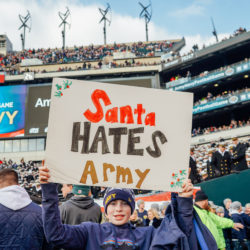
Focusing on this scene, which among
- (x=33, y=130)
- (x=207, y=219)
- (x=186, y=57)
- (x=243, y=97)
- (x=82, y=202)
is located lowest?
(x=207, y=219)

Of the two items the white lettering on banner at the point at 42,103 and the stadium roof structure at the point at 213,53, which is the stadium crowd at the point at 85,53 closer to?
the stadium roof structure at the point at 213,53

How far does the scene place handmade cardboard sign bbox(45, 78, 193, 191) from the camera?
2.34 metres

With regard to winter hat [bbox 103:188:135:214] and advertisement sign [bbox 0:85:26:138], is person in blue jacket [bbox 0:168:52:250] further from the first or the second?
advertisement sign [bbox 0:85:26:138]

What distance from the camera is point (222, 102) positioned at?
31078mm

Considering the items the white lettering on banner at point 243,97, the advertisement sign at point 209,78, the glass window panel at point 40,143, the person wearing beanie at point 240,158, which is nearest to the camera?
the person wearing beanie at point 240,158

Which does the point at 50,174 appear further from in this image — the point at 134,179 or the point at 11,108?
the point at 11,108

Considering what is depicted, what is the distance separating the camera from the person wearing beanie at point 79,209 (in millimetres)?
3395

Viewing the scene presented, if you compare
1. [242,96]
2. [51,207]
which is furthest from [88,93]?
[242,96]

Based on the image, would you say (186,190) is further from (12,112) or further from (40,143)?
(40,143)

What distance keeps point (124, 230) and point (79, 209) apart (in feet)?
4.64

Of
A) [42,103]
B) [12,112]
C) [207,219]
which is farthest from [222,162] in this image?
[12,112]

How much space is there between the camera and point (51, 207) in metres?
1.95

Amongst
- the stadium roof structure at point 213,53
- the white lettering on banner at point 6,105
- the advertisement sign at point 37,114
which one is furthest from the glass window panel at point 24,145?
the stadium roof structure at point 213,53

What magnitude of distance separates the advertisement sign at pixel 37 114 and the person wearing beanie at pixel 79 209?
32187mm
